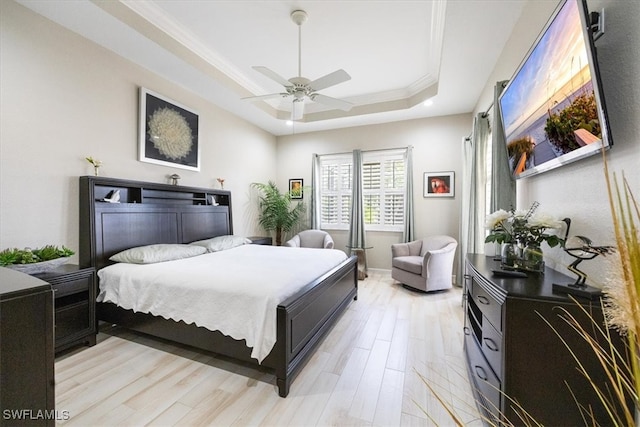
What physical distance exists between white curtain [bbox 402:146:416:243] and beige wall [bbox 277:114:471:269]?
0.37 feet

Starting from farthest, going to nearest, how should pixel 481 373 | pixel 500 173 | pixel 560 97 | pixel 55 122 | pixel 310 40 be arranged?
1. pixel 310 40
2. pixel 55 122
3. pixel 500 173
4. pixel 481 373
5. pixel 560 97

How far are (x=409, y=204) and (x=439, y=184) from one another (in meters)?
0.62

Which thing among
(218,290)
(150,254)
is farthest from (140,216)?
(218,290)

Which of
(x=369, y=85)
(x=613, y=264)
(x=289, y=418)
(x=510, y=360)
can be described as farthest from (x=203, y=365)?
(x=369, y=85)

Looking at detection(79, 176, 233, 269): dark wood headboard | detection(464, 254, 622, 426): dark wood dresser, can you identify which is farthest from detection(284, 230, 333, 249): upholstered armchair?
detection(464, 254, 622, 426): dark wood dresser

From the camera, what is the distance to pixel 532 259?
1689mm

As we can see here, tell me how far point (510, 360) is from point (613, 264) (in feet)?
3.28

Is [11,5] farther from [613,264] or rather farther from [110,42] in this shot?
[613,264]

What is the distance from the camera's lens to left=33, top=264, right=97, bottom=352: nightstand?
2.26m

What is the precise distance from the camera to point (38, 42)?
2.44 metres

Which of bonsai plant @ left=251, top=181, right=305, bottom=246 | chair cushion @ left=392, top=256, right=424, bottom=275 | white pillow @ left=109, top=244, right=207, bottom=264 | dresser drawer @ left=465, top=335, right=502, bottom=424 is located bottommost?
dresser drawer @ left=465, top=335, right=502, bottom=424

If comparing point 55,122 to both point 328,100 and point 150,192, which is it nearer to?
point 150,192

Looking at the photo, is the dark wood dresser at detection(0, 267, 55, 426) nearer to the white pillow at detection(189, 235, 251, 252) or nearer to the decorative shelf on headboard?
the decorative shelf on headboard

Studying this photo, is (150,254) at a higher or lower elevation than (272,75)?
lower
